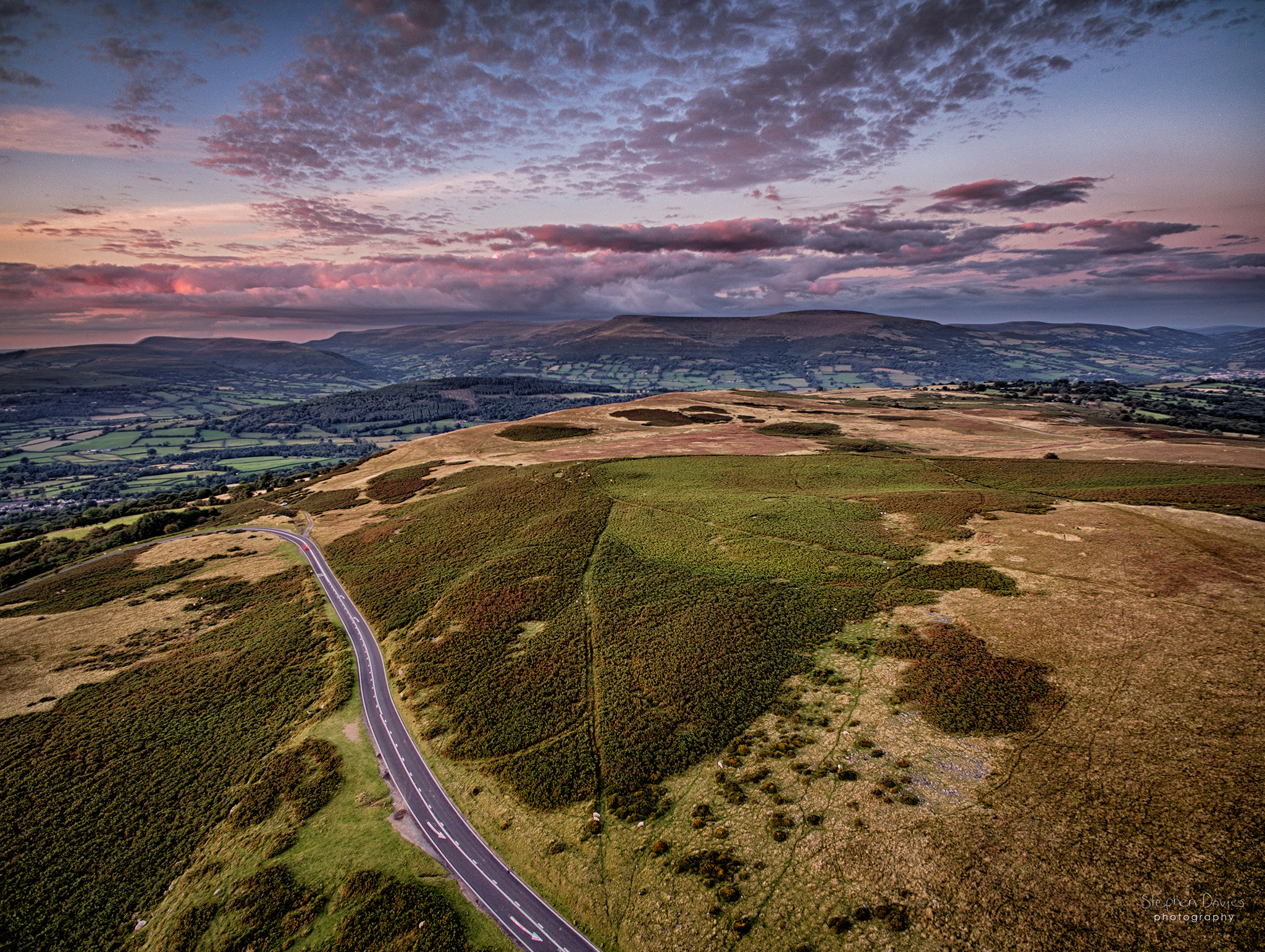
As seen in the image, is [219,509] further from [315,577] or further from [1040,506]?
[1040,506]

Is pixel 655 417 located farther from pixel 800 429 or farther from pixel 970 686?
pixel 970 686

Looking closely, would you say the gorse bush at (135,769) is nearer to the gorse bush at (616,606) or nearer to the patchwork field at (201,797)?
the patchwork field at (201,797)

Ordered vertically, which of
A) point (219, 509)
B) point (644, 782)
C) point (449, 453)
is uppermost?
point (644, 782)

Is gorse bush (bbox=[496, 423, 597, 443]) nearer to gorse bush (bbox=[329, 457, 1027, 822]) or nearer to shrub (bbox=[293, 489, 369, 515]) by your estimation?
shrub (bbox=[293, 489, 369, 515])

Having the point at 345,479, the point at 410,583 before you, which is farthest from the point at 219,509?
the point at 410,583

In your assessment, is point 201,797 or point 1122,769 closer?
point 1122,769

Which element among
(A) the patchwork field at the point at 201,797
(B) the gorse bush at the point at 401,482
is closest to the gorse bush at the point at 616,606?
(A) the patchwork field at the point at 201,797

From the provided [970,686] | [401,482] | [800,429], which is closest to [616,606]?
[970,686]

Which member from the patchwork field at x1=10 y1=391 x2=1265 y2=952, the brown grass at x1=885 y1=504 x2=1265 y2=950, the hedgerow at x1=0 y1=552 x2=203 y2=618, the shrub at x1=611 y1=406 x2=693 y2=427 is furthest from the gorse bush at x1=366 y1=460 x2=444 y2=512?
the brown grass at x1=885 y1=504 x2=1265 y2=950
